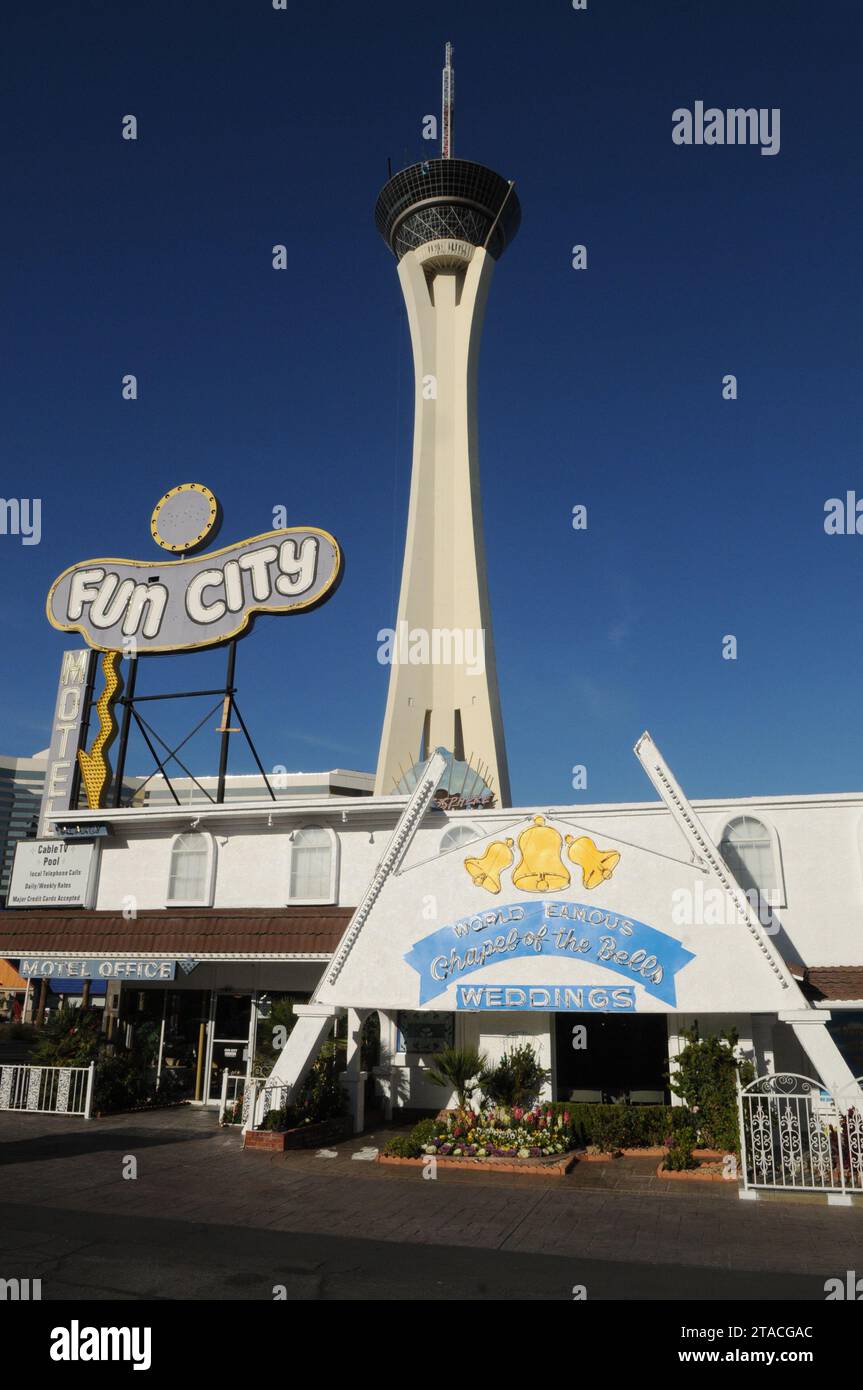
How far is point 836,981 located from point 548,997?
5665mm

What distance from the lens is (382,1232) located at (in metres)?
11.4

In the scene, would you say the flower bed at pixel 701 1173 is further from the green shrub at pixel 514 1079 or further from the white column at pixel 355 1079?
the white column at pixel 355 1079

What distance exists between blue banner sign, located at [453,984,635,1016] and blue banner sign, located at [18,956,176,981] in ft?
25.7

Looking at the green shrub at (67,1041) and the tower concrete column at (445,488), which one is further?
Answer: the tower concrete column at (445,488)

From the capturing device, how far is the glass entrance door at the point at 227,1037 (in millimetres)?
22891

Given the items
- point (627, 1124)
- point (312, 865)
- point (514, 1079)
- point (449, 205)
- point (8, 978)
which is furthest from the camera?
point (449, 205)

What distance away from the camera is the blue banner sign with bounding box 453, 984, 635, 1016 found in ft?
52.8

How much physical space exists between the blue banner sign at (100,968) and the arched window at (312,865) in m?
3.38

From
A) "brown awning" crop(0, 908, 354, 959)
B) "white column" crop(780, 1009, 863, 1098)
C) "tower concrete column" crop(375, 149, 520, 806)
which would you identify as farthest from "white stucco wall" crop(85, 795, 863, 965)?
"tower concrete column" crop(375, 149, 520, 806)

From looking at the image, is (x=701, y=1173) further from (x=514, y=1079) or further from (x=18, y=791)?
(x=18, y=791)

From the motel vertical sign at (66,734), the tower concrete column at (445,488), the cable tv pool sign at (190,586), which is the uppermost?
the tower concrete column at (445,488)

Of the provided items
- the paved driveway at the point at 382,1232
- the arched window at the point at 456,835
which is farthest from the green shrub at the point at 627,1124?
the arched window at the point at 456,835

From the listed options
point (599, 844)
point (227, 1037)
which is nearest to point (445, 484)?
point (227, 1037)

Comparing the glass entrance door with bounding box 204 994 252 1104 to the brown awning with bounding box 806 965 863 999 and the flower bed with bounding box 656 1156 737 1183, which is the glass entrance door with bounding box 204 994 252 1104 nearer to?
the flower bed with bounding box 656 1156 737 1183
